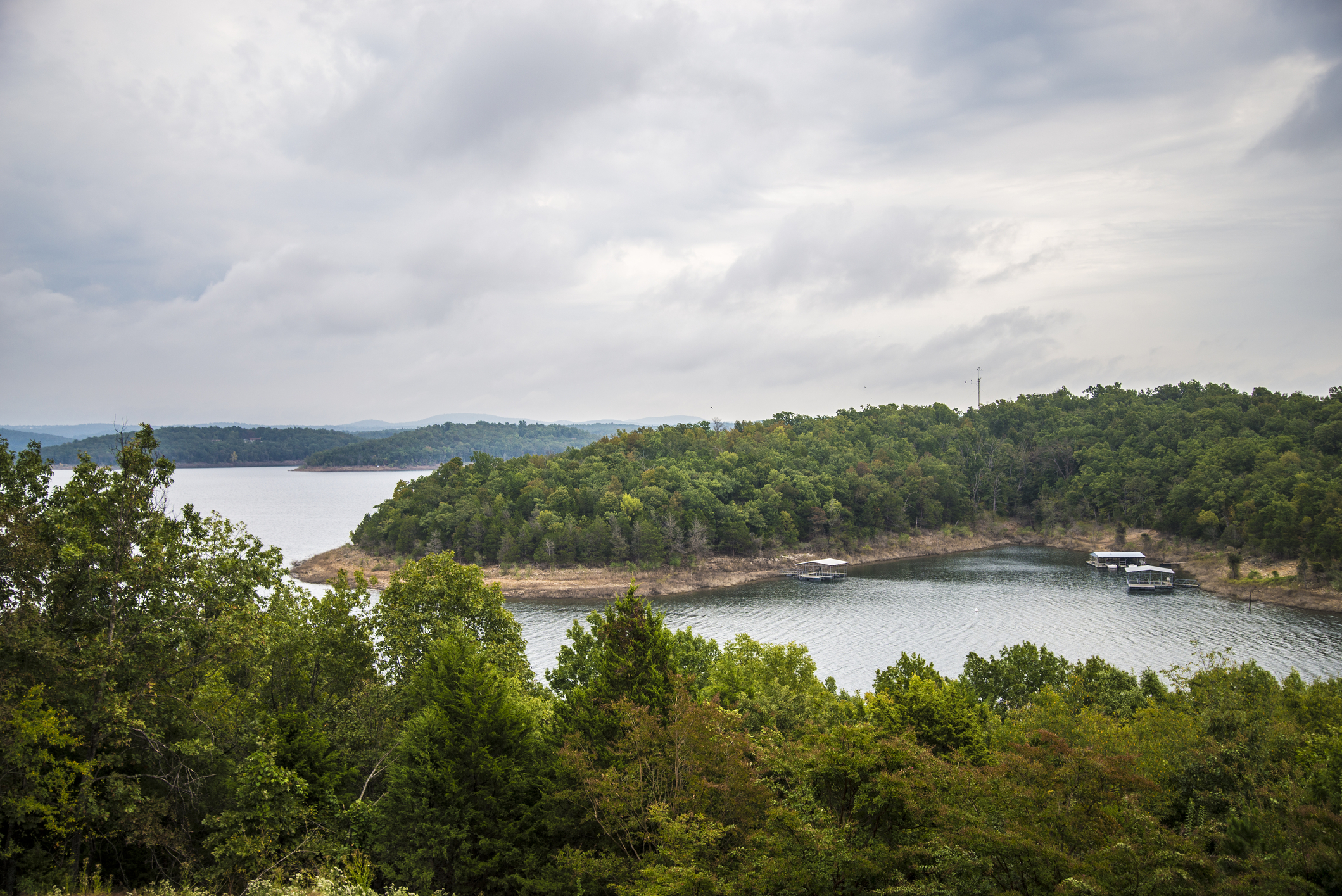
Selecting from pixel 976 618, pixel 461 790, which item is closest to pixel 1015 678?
pixel 461 790

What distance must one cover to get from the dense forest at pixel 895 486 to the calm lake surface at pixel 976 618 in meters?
9.53

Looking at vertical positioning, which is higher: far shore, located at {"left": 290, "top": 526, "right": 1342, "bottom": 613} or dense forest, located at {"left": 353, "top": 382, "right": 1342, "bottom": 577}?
dense forest, located at {"left": 353, "top": 382, "right": 1342, "bottom": 577}

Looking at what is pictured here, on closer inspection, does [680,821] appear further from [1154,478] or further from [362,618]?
[1154,478]

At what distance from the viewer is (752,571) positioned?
73812 millimetres

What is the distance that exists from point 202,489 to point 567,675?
535 ft

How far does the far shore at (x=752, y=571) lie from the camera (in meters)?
57.5

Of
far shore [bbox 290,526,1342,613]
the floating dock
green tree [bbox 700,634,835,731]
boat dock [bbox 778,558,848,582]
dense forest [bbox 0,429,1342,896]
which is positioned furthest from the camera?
the floating dock

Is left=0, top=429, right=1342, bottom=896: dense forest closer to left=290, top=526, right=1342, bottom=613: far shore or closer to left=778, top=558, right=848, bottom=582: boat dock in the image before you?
A: left=290, top=526, right=1342, bottom=613: far shore

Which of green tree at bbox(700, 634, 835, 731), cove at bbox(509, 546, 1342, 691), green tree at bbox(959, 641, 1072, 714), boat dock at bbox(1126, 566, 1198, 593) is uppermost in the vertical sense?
green tree at bbox(700, 634, 835, 731)

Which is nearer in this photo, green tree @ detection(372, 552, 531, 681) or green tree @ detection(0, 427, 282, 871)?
green tree @ detection(0, 427, 282, 871)

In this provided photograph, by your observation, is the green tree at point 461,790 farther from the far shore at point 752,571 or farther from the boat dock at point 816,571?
the boat dock at point 816,571

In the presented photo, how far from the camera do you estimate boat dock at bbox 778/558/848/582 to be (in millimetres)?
69188

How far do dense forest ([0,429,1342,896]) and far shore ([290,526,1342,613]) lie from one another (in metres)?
40.9

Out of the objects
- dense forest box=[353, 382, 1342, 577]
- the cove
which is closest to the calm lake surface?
the cove
